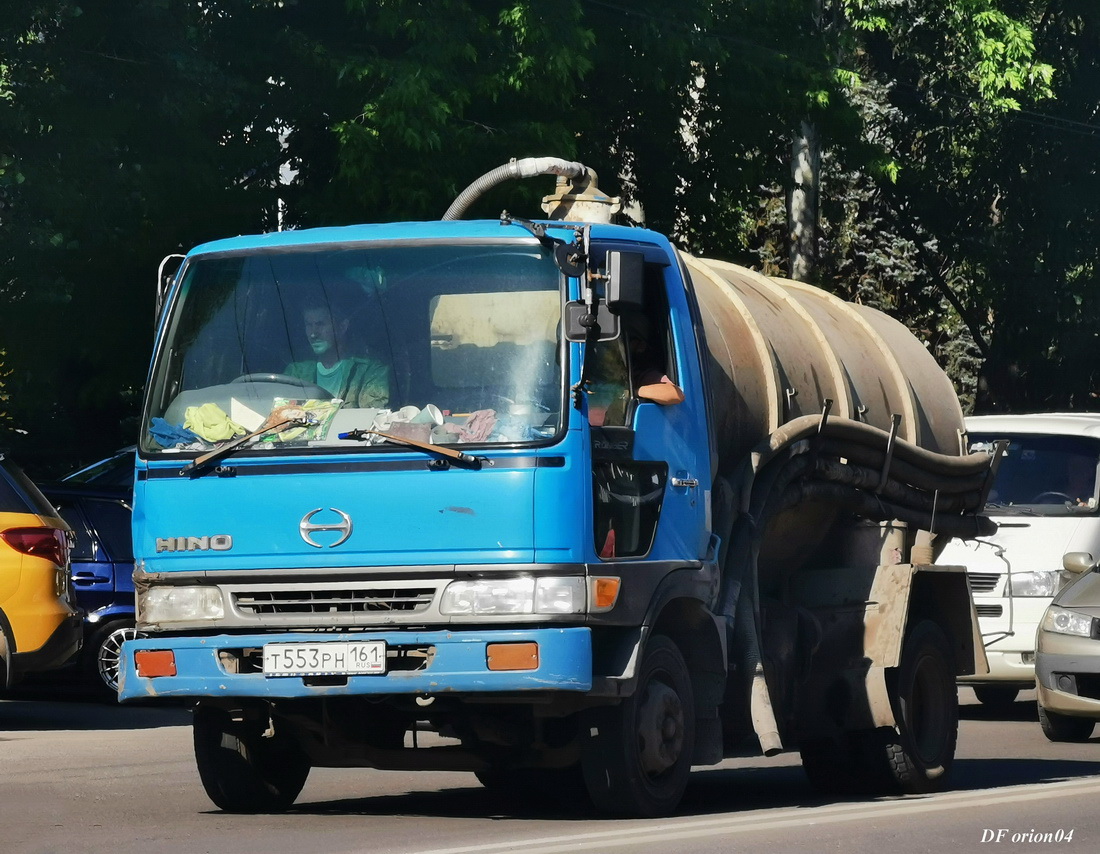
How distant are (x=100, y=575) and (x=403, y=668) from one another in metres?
8.31

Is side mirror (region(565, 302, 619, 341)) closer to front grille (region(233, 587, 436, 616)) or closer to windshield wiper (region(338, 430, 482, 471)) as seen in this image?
windshield wiper (region(338, 430, 482, 471))

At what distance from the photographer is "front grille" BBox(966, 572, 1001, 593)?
14.6 meters

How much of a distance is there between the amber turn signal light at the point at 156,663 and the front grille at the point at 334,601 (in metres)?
0.37

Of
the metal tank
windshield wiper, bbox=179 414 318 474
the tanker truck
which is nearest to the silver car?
the metal tank

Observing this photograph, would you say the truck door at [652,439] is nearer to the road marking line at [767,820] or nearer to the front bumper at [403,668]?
the front bumper at [403,668]

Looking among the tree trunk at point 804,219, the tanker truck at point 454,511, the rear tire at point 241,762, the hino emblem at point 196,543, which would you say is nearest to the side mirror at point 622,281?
the tanker truck at point 454,511

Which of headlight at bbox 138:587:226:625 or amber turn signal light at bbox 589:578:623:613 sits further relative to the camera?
headlight at bbox 138:587:226:625

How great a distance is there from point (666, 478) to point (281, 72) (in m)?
11.7

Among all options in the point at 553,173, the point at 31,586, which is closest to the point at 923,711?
the point at 553,173

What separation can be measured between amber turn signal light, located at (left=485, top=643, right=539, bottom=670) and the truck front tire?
0.53 meters

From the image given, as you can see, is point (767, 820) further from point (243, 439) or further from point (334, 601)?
point (243, 439)

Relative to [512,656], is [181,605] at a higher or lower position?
higher

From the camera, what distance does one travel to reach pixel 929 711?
34.8ft

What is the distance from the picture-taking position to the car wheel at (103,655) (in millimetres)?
15664
